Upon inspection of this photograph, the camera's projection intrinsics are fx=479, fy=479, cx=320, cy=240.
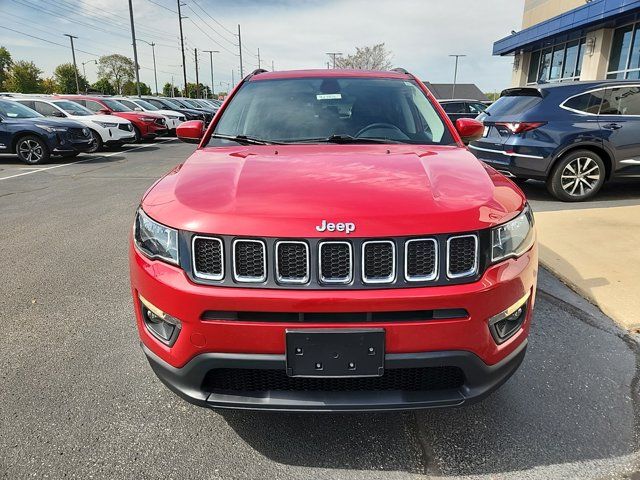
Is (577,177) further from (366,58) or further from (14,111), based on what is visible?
(366,58)

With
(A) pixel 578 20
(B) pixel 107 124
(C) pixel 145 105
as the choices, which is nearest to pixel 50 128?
(B) pixel 107 124

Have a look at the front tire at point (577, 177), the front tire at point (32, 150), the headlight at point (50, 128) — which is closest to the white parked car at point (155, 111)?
the headlight at point (50, 128)

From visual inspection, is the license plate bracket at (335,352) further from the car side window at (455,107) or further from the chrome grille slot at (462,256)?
the car side window at (455,107)

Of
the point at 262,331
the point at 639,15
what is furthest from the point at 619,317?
the point at 639,15

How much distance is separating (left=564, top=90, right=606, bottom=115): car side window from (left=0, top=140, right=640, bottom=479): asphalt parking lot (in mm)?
4130

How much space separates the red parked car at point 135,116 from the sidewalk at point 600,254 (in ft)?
47.5

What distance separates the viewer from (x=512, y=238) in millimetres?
1969

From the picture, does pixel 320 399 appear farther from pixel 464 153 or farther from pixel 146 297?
pixel 464 153

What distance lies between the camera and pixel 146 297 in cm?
195

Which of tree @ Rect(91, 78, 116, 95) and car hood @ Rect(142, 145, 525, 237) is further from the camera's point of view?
tree @ Rect(91, 78, 116, 95)

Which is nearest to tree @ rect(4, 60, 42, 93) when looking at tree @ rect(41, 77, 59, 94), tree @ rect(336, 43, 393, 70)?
tree @ rect(41, 77, 59, 94)

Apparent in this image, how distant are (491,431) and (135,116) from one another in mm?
17098

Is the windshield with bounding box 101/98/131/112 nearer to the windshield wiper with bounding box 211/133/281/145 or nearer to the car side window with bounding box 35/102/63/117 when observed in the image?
the car side window with bounding box 35/102/63/117

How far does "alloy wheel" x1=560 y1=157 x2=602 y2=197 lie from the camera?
6.75 meters
